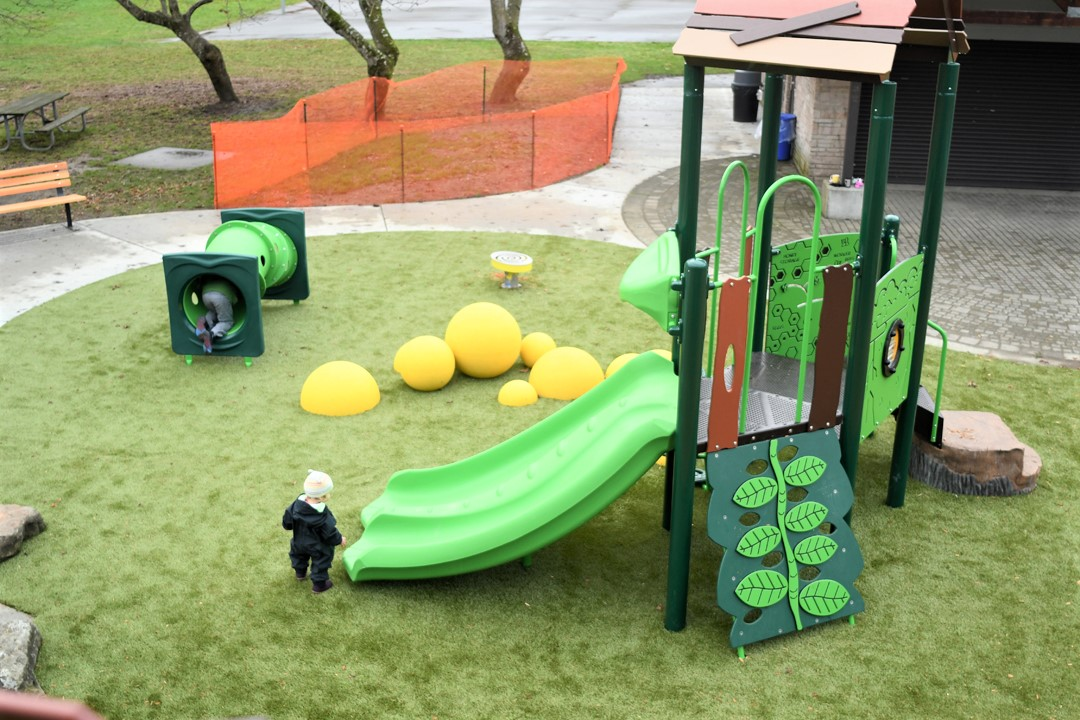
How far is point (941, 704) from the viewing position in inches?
229

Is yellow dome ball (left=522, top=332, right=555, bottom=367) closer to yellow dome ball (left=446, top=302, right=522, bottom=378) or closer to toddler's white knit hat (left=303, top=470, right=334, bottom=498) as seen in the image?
yellow dome ball (left=446, top=302, right=522, bottom=378)

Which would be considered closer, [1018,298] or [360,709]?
[360,709]

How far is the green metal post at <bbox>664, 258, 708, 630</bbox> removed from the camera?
227 inches

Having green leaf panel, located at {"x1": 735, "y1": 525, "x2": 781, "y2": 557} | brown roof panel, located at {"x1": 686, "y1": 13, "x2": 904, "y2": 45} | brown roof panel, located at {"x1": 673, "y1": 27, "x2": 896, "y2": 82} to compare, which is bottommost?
green leaf panel, located at {"x1": 735, "y1": 525, "x2": 781, "y2": 557}

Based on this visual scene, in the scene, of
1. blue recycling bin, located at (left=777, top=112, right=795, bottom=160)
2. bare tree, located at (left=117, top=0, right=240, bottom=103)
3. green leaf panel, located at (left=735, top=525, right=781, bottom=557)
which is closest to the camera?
green leaf panel, located at (left=735, top=525, right=781, bottom=557)

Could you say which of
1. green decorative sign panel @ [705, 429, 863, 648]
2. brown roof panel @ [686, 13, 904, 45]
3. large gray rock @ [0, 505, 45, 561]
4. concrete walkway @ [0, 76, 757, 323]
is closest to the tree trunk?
concrete walkway @ [0, 76, 757, 323]

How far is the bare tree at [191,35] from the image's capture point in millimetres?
19406

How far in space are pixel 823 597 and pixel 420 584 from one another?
2.37 metres

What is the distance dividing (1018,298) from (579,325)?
471 centimetres

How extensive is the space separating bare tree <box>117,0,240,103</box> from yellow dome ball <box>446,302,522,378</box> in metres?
12.3

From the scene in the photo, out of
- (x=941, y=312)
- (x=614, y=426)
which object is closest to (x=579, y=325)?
(x=941, y=312)

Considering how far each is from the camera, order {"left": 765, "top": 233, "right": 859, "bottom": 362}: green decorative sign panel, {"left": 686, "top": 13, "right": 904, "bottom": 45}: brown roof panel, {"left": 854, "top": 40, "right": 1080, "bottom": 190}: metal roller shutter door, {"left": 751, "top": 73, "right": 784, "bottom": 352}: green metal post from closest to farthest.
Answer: {"left": 686, "top": 13, "right": 904, "bottom": 45}: brown roof panel
{"left": 751, "top": 73, "right": 784, "bottom": 352}: green metal post
{"left": 765, "top": 233, "right": 859, "bottom": 362}: green decorative sign panel
{"left": 854, "top": 40, "right": 1080, "bottom": 190}: metal roller shutter door

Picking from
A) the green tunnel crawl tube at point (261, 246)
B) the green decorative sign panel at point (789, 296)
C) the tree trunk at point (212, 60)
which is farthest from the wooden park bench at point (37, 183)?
the green decorative sign panel at point (789, 296)

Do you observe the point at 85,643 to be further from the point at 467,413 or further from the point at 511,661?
the point at 467,413
